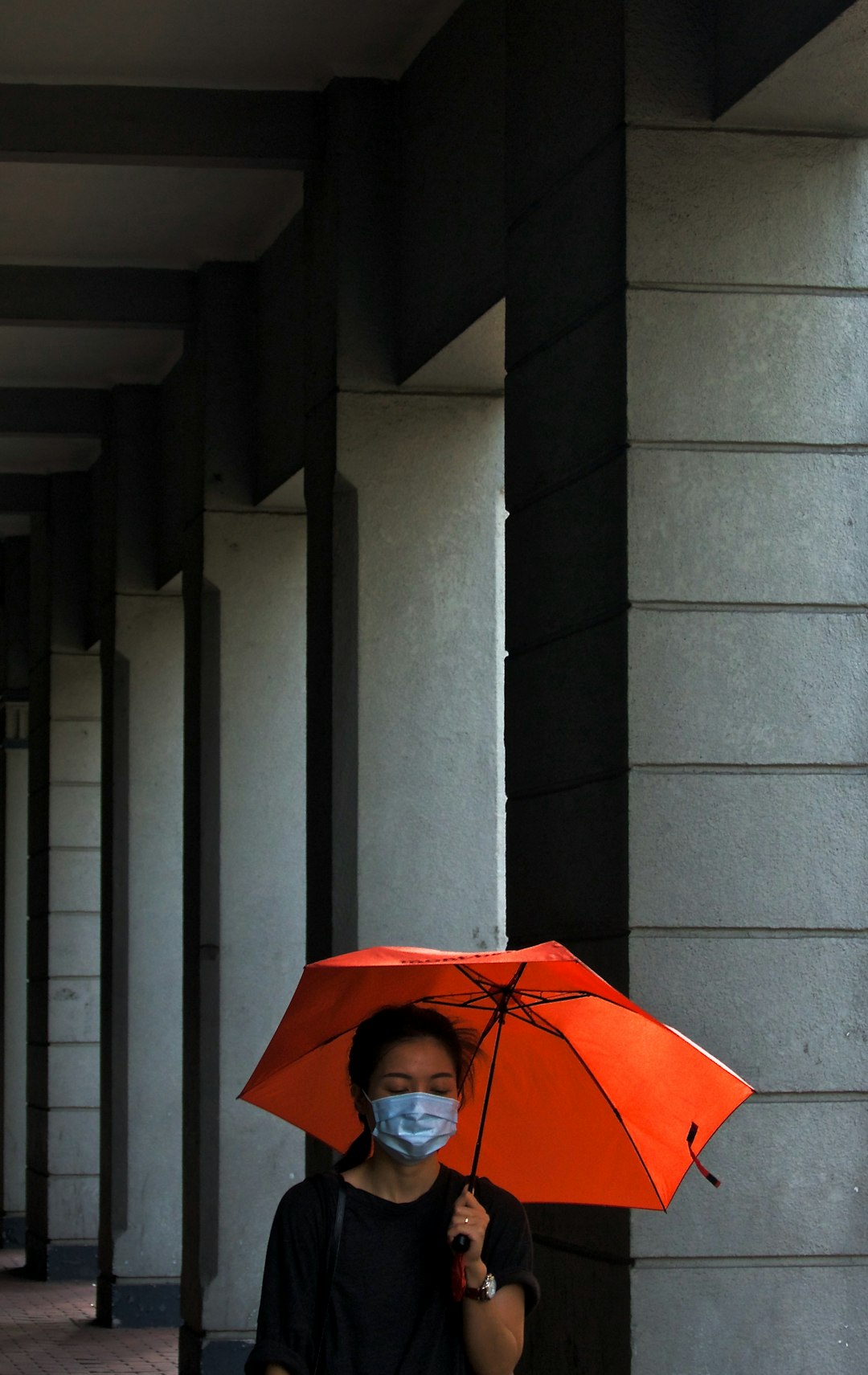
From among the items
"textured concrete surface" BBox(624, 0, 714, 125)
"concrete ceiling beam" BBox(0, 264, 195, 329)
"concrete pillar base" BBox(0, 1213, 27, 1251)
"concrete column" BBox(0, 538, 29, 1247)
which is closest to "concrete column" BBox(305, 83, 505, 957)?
"concrete ceiling beam" BBox(0, 264, 195, 329)

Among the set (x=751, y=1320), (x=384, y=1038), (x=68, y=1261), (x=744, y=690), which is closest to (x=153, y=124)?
(x=744, y=690)

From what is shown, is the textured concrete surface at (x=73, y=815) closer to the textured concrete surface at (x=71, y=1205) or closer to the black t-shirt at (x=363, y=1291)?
the textured concrete surface at (x=71, y=1205)

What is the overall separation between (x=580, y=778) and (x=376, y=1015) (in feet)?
8.62

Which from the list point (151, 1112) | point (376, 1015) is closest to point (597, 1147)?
point (376, 1015)

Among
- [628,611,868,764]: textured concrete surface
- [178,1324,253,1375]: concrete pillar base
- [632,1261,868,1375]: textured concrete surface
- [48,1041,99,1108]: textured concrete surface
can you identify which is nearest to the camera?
[632,1261,868,1375]: textured concrete surface

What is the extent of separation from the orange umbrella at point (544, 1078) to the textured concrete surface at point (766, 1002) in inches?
67.2

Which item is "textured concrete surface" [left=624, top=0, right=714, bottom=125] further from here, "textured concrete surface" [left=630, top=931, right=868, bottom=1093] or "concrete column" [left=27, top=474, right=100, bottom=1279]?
"concrete column" [left=27, top=474, right=100, bottom=1279]

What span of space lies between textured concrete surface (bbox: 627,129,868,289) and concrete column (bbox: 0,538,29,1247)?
14947 millimetres

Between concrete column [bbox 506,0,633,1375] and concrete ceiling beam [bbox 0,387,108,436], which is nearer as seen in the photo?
concrete column [bbox 506,0,633,1375]

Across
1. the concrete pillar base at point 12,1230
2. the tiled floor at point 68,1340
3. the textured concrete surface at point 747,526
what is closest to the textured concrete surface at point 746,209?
the textured concrete surface at point 747,526

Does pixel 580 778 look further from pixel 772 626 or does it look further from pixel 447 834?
pixel 447 834

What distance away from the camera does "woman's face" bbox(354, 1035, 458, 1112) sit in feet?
12.4

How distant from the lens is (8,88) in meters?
9.47

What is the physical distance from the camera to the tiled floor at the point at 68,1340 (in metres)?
12.6
